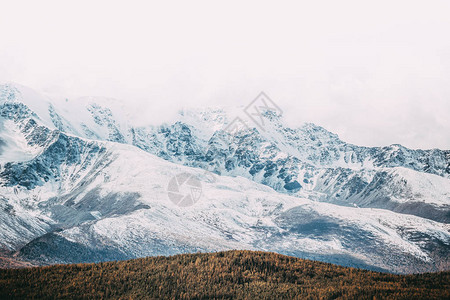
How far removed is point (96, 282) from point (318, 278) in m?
37.9

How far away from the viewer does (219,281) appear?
7312 cm

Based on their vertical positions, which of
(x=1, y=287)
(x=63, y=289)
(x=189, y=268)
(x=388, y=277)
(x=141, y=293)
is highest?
(x=388, y=277)

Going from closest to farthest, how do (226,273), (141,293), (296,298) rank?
(296,298)
(141,293)
(226,273)

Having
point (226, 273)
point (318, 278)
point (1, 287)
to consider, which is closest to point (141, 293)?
point (226, 273)

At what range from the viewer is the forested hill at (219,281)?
65875 millimetres

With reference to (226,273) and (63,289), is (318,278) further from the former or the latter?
(63,289)

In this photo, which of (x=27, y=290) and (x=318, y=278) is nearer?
(x=27, y=290)

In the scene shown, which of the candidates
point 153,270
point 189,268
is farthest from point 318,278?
point 153,270

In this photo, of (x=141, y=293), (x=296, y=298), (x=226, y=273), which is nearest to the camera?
(x=296, y=298)

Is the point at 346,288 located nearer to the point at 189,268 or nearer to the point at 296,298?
the point at 296,298

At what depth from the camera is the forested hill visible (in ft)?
216

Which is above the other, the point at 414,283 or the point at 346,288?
the point at 414,283

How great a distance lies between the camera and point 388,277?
2884 inches

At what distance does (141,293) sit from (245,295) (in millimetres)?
16888
